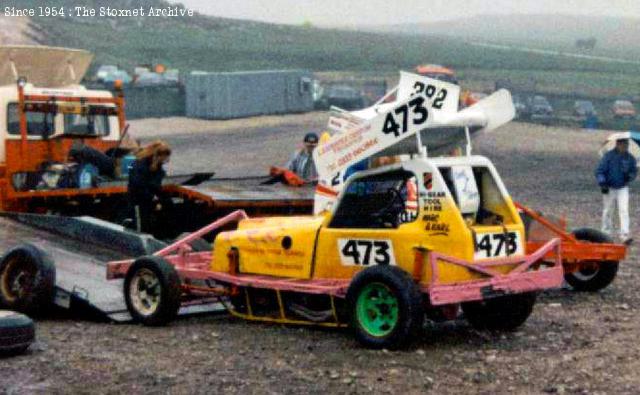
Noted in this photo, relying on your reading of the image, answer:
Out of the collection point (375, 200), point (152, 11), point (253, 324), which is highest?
point (152, 11)

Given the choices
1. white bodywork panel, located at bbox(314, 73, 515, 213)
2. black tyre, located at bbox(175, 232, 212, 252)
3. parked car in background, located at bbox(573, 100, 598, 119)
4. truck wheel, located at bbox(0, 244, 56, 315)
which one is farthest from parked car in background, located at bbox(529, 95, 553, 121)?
truck wheel, located at bbox(0, 244, 56, 315)

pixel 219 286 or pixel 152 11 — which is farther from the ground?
pixel 152 11

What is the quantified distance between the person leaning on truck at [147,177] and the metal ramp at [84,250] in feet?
1.36

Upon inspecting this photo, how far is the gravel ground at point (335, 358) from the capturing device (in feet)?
30.7

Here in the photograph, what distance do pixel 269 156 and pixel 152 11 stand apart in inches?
2900

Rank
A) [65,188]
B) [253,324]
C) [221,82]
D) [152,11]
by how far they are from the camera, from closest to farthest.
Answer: [253,324]
[65,188]
[221,82]
[152,11]

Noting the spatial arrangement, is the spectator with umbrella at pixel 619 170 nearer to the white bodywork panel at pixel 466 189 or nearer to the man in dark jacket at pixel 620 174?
the man in dark jacket at pixel 620 174

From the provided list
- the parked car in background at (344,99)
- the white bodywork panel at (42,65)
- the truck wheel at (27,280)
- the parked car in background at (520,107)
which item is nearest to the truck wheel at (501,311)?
the truck wheel at (27,280)

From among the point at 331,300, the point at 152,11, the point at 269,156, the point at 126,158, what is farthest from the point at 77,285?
the point at 152,11

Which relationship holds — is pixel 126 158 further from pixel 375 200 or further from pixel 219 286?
pixel 375 200

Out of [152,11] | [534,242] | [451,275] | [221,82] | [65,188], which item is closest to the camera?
[451,275]

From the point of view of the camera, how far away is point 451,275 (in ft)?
35.2

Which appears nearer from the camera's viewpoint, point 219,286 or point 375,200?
point 375,200

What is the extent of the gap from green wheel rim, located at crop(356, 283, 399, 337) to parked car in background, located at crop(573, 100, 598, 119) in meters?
47.1
